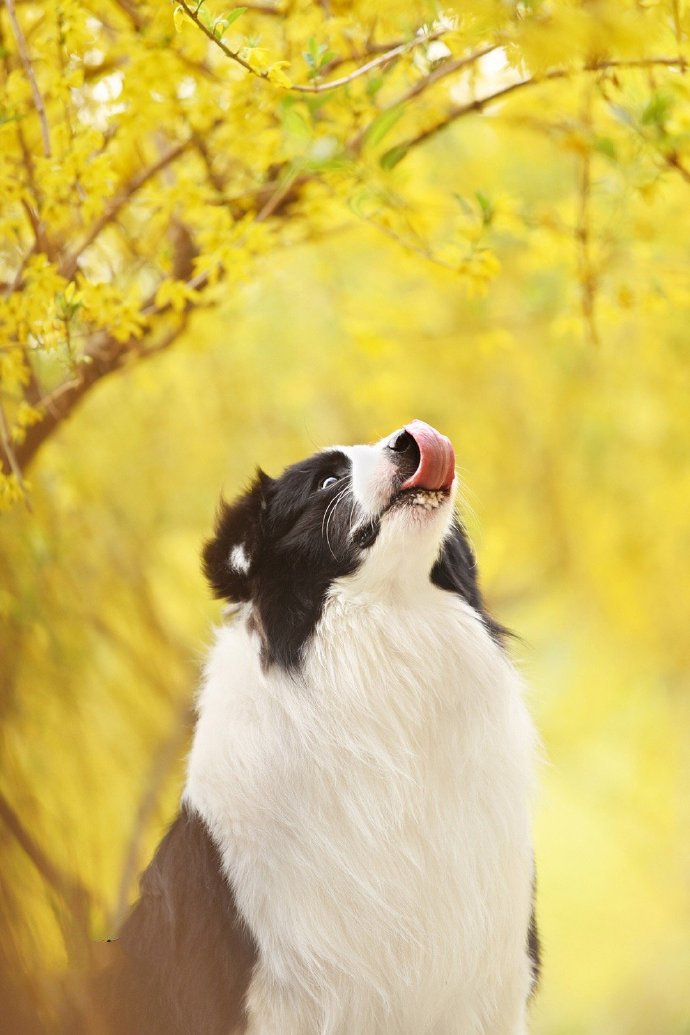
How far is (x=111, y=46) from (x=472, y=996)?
1374 mm

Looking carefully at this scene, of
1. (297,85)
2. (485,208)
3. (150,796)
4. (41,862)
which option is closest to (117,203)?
(297,85)

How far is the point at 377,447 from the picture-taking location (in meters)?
1.14

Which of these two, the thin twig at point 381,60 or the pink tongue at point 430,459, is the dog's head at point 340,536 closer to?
the pink tongue at point 430,459

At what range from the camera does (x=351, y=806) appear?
3.71 ft

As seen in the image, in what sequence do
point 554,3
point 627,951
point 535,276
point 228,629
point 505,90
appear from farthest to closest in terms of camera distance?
point 535,276, point 627,951, point 505,90, point 228,629, point 554,3

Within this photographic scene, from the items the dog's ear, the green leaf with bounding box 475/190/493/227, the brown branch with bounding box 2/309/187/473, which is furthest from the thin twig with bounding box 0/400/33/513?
the green leaf with bounding box 475/190/493/227

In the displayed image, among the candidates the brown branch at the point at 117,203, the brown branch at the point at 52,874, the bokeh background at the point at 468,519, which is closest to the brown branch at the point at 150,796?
the bokeh background at the point at 468,519

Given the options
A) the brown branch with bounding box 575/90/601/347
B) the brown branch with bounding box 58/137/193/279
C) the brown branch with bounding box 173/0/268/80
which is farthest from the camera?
the brown branch with bounding box 575/90/601/347

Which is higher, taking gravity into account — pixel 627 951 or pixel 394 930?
pixel 394 930

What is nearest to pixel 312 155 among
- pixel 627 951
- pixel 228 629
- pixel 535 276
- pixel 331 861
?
pixel 228 629

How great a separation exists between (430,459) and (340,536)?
14 centimetres

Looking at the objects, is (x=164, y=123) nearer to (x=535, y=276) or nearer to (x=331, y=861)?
(x=331, y=861)

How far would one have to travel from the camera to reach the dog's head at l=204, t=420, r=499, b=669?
3.57 ft

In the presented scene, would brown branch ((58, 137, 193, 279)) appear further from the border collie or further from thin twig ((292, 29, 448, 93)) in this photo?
the border collie
